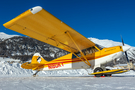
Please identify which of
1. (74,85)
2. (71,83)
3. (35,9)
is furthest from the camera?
(35,9)

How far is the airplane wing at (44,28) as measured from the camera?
199 inches

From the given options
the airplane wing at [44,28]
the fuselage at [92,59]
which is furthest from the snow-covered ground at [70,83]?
the airplane wing at [44,28]

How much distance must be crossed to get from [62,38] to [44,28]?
5.82 feet

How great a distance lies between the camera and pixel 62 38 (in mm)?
7742

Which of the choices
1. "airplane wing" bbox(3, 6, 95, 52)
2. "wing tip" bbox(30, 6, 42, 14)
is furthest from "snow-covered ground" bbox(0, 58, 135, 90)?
"wing tip" bbox(30, 6, 42, 14)

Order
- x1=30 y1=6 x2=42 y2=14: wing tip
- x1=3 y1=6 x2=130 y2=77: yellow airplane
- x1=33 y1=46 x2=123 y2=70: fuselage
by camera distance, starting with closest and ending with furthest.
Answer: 1. x1=30 y1=6 x2=42 y2=14: wing tip
2. x1=3 y1=6 x2=130 y2=77: yellow airplane
3. x1=33 y1=46 x2=123 y2=70: fuselage

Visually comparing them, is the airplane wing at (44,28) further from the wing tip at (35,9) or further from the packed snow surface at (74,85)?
the packed snow surface at (74,85)

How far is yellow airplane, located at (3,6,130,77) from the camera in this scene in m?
5.27

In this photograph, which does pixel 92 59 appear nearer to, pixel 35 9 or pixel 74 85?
pixel 74 85

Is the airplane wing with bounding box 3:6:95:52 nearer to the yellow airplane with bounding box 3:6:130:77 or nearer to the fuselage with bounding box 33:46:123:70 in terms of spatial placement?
the yellow airplane with bounding box 3:6:130:77

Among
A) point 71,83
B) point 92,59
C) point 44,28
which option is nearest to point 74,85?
point 71,83

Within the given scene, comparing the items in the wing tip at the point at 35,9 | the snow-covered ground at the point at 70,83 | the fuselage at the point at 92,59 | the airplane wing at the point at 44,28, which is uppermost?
the wing tip at the point at 35,9

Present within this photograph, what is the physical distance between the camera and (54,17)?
5406 mm

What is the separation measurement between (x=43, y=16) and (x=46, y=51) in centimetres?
7332
